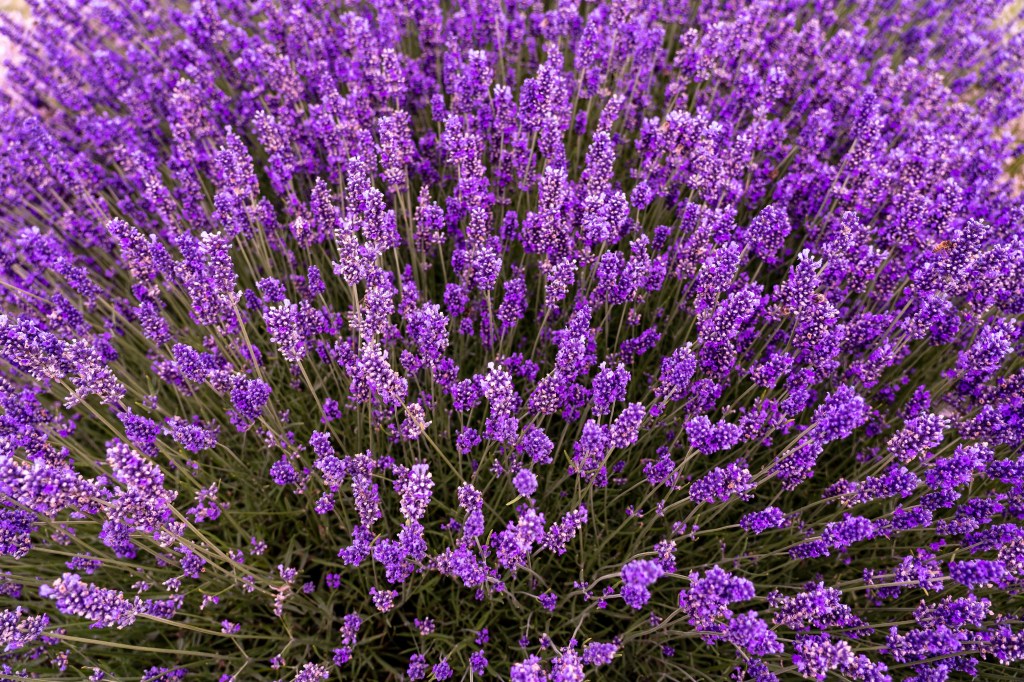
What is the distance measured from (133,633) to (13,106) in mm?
4242

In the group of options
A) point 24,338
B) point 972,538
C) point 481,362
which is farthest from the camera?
point 481,362

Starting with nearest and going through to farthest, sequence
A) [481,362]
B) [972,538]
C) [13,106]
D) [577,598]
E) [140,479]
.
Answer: [140,479], [972,538], [577,598], [481,362], [13,106]

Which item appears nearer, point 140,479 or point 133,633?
point 140,479

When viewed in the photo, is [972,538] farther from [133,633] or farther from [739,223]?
[133,633]

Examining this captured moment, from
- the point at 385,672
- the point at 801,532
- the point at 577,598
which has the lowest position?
the point at 385,672

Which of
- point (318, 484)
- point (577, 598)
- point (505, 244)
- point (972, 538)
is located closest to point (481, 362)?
point (505, 244)

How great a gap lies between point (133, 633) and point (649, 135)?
3.38m

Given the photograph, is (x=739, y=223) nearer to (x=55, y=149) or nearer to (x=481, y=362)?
(x=481, y=362)

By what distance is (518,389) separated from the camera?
10.4 feet

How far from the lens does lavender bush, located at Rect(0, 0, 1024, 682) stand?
2109mm

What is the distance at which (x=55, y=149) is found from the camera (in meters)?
3.27

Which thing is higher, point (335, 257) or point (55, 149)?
point (55, 149)

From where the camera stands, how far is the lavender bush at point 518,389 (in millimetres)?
2109

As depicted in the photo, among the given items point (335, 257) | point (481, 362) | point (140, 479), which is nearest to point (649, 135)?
point (481, 362)
